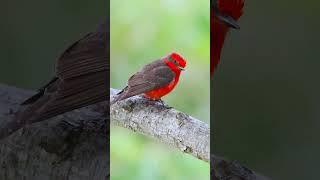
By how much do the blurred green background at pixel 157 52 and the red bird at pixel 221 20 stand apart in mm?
85

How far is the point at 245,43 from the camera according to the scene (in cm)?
139

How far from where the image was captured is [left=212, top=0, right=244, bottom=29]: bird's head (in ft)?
4.31

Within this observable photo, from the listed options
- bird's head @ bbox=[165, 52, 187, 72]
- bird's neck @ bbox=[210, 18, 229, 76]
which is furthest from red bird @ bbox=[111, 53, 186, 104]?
bird's neck @ bbox=[210, 18, 229, 76]

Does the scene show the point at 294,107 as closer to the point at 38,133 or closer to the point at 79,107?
the point at 79,107

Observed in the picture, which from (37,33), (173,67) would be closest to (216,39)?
(173,67)

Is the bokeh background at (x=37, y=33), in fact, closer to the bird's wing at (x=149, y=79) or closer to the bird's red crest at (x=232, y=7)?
the bird's wing at (x=149, y=79)

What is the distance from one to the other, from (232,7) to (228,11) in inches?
0.6

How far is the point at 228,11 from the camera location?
1.35 m

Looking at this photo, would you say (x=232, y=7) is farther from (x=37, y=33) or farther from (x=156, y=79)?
(x=37, y=33)

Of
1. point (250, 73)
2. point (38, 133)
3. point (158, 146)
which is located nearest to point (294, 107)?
point (250, 73)

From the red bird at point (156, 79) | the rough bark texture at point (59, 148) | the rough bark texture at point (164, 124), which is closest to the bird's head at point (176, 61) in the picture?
the red bird at point (156, 79)

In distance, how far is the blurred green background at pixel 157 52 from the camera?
1239 millimetres

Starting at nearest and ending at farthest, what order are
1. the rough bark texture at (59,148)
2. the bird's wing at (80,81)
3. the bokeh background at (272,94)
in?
the rough bark texture at (59,148) < the bird's wing at (80,81) < the bokeh background at (272,94)

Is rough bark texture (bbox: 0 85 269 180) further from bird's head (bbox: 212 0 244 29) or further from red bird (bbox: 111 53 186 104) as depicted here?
bird's head (bbox: 212 0 244 29)
